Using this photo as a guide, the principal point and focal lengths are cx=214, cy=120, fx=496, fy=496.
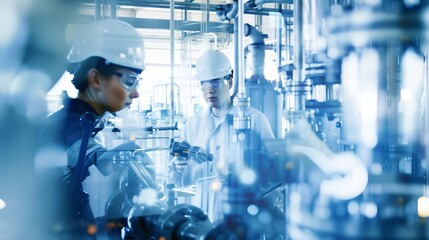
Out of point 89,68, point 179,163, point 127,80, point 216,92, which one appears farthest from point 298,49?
point 216,92

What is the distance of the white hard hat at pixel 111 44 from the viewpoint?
1305 mm

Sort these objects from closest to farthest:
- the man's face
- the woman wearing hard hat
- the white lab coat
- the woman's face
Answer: the woman wearing hard hat, the woman's face, the white lab coat, the man's face

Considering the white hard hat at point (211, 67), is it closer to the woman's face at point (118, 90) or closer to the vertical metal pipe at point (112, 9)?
the vertical metal pipe at point (112, 9)

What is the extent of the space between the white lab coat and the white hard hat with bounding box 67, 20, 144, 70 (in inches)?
17.9

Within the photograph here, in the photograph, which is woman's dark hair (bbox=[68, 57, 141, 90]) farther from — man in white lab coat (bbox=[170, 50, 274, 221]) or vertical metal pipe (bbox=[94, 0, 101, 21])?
man in white lab coat (bbox=[170, 50, 274, 221])

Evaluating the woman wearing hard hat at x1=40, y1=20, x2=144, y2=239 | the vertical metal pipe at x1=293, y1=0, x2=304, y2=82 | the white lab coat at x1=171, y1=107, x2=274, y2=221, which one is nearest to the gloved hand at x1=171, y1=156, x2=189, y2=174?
the white lab coat at x1=171, y1=107, x2=274, y2=221

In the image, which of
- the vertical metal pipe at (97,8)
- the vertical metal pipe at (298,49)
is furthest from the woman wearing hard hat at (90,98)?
the vertical metal pipe at (298,49)

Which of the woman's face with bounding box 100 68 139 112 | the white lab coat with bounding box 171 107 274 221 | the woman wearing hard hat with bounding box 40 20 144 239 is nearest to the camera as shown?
the woman wearing hard hat with bounding box 40 20 144 239

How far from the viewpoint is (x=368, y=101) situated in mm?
883

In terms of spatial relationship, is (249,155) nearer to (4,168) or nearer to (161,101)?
(4,168)

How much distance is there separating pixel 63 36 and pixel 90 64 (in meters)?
0.27

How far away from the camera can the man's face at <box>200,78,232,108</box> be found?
6.51 ft

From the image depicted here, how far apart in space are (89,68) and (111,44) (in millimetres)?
86

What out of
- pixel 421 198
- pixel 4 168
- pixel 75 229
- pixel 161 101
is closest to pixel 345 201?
pixel 421 198
